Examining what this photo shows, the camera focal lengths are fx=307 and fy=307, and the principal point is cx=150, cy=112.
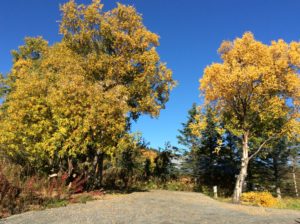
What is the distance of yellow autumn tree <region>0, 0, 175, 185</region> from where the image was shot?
15477 millimetres

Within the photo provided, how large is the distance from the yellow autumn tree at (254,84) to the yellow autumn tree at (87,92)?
3.69 meters

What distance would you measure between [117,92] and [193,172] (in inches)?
632

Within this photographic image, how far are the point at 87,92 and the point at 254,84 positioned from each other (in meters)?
11.0

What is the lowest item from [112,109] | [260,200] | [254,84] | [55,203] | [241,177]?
[55,203]

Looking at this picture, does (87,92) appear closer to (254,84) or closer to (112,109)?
(112,109)

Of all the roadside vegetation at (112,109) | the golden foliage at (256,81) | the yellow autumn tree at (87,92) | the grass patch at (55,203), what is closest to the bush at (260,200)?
the roadside vegetation at (112,109)

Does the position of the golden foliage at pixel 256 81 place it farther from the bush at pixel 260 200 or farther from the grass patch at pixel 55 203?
the grass patch at pixel 55 203

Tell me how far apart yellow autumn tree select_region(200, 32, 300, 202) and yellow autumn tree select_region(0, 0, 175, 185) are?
12.1 ft

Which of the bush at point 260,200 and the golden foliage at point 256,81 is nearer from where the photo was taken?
the bush at point 260,200

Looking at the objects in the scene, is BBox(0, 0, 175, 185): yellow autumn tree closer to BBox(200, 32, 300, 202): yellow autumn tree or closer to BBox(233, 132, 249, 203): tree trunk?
BBox(200, 32, 300, 202): yellow autumn tree

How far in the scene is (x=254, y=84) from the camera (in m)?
20.2

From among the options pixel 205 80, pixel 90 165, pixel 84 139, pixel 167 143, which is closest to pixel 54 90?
pixel 84 139

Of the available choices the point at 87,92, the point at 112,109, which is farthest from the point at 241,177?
the point at 87,92

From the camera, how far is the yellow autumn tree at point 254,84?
19656mm
